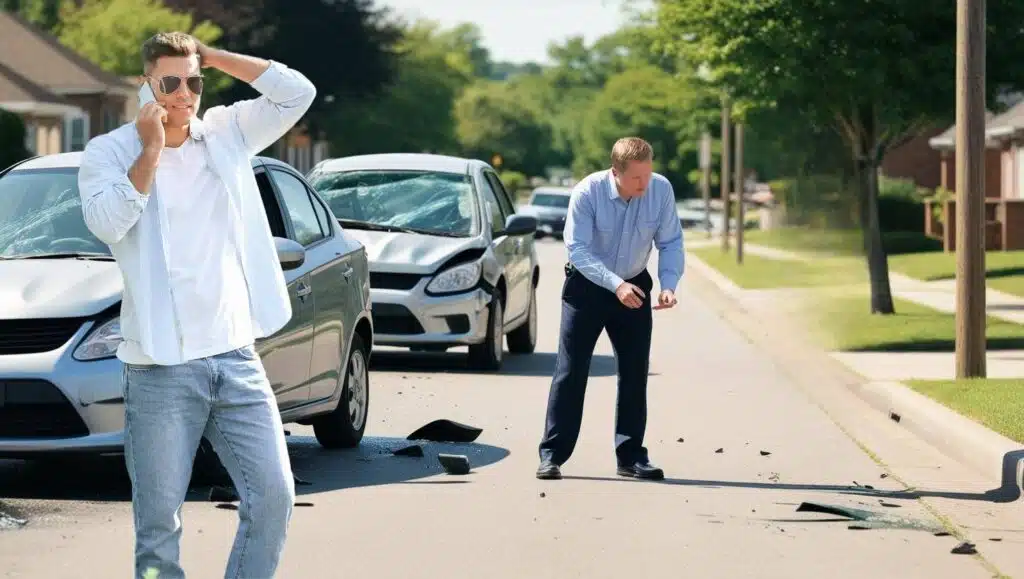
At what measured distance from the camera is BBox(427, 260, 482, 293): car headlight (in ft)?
53.3

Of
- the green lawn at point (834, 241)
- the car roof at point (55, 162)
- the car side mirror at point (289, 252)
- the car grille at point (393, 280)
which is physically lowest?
the green lawn at point (834, 241)

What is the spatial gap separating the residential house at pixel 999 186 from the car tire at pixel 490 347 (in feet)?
82.7

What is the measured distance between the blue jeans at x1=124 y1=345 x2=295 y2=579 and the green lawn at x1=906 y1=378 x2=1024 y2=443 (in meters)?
6.20

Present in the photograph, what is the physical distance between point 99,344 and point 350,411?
2.58 m

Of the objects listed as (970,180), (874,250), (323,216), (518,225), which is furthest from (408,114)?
(323,216)

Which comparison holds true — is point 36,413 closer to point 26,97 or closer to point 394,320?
point 394,320

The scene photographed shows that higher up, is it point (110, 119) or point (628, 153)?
point (628, 153)

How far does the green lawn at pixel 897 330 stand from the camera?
18.9 meters

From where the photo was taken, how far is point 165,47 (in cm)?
550

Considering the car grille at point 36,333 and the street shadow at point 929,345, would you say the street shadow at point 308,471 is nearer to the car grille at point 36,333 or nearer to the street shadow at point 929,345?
the car grille at point 36,333

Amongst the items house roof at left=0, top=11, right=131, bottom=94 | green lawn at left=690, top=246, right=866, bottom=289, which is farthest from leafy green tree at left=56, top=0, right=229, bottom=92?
green lawn at left=690, top=246, right=866, bottom=289

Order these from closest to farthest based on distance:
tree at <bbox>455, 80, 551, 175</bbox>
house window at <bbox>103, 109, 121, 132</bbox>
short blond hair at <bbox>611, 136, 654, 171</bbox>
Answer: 1. short blond hair at <bbox>611, 136, 654, 171</bbox>
2. house window at <bbox>103, 109, 121, 132</bbox>
3. tree at <bbox>455, 80, 551, 175</bbox>

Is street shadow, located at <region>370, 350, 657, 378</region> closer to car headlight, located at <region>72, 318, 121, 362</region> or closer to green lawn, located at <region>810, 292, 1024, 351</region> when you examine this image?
green lawn, located at <region>810, 292, 1024, 351</region>

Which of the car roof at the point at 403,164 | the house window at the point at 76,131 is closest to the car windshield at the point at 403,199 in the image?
the car roof at the point at 403,164
